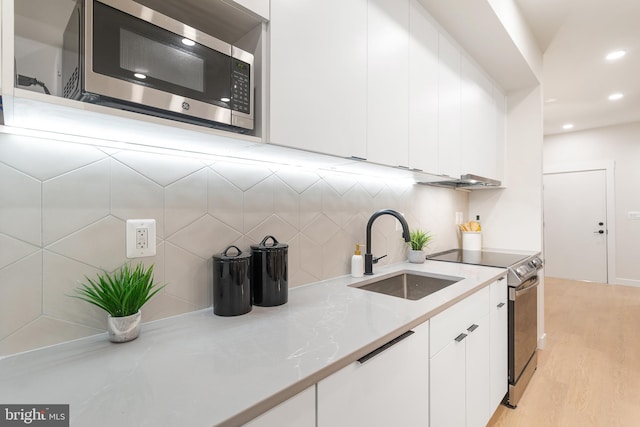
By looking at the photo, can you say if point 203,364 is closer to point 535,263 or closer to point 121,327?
point 121,327

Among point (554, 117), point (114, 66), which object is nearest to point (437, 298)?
point (114, 66)

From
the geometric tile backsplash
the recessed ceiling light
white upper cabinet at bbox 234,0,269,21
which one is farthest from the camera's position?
the recessed ceiling light

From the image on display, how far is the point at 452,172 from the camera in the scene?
6.70ft

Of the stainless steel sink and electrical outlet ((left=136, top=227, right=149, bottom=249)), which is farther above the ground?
electrical outlet ((left=136, top=227, right=149, bottom=249))

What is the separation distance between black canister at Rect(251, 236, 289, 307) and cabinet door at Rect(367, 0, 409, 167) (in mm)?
584

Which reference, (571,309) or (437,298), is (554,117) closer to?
(571,309)

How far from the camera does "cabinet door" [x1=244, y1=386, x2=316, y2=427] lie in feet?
2.01

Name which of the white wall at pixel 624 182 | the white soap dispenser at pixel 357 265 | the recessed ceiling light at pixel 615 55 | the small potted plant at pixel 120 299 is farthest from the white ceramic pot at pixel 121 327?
the white wall at pixel 624 182

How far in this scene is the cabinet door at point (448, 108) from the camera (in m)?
1.90

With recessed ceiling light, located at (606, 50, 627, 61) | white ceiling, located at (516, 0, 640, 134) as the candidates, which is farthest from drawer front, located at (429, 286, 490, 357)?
recessed ceiling light, located at (606, 50, 627, 61)

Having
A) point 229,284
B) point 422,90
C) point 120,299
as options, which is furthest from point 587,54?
point 120,299

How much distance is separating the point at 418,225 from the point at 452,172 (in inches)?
19.0

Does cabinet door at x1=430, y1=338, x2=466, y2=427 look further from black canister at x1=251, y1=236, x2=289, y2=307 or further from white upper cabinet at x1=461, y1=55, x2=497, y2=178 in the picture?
white upper cabinet at x1=461, y1=55, x2=497, y2=178

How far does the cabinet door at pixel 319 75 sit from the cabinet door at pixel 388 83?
55 mm
